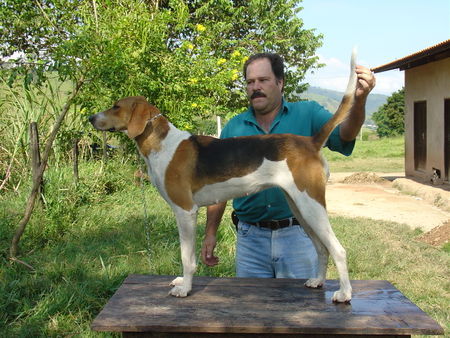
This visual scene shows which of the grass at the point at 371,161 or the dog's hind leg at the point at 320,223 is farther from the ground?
the dog's hind leg at the point at 320,223

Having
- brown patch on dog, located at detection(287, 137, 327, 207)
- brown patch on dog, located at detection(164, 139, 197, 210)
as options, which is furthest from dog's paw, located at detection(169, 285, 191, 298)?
brown patch on dog, located at detection(287, 137, 327, 207)

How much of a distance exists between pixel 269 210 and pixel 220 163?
0.87 m

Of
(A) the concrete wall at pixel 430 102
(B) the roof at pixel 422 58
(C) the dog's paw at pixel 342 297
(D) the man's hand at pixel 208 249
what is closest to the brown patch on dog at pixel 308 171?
(C) the dog's paw at pixel 342 297

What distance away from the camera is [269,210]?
10.9ft

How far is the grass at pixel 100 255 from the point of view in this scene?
4180 millimetres

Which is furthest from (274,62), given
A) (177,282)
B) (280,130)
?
(177,282)

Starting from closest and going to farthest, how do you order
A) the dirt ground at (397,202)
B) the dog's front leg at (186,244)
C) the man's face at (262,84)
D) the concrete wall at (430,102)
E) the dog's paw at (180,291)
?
1. the dog's front leg at (186,244)
2. the dog's paw at (180,291)
3. the man's face at (262,84)
4. the dirt ground at (397,202)
5. the concrete wall at (430,102)

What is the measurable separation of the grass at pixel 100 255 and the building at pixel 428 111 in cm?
487

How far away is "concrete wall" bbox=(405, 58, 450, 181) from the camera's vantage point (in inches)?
476

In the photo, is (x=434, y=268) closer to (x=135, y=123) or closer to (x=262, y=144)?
(x=262, y=144)

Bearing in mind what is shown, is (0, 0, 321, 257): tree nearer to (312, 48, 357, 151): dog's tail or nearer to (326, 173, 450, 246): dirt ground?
(312, 48, 357, 151): dog's tail

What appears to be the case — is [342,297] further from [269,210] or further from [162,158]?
[162,158]

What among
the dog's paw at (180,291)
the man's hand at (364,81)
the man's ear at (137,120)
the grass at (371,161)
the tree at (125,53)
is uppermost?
the tree at (125,53)

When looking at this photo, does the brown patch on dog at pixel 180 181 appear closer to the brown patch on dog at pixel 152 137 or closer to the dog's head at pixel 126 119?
the brown patch on dog at pixel 152 137
